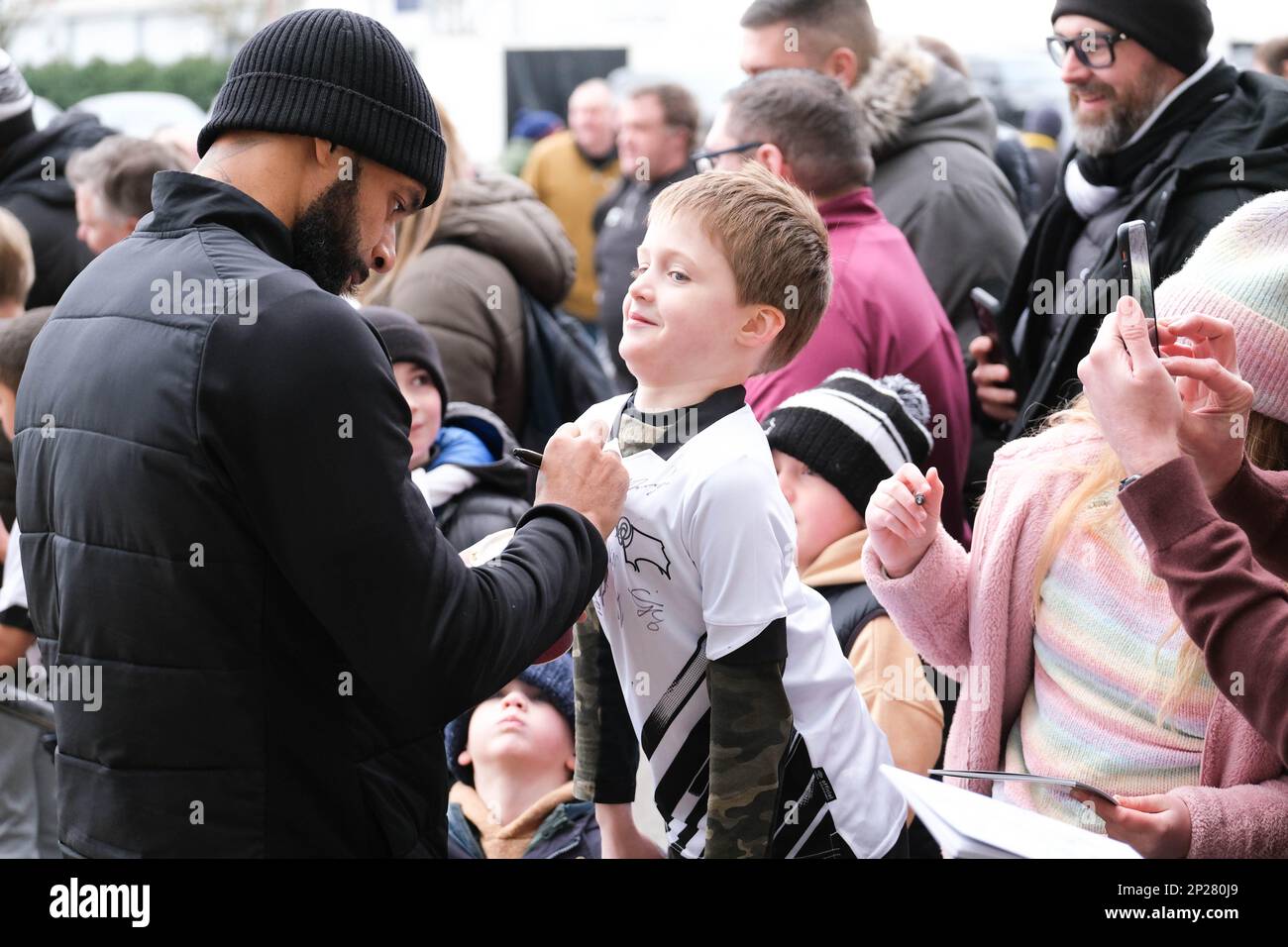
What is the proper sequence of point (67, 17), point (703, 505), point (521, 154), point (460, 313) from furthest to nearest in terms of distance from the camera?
1. point (67, 17)
2. point (521, 154)
3. point (460, 313)
4. point (703, 505)

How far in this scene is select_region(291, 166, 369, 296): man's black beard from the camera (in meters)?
2.01

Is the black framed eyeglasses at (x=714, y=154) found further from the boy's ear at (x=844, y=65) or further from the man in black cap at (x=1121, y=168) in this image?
the boy's ear at (x=844, y=65)

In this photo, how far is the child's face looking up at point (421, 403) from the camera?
3.57m

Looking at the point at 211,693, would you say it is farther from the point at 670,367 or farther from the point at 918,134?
the point at 918,134

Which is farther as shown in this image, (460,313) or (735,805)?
(460,313)

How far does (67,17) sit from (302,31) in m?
18.0

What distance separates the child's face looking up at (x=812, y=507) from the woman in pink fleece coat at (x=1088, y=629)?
1.94 feet

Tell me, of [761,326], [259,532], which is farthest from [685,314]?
[259,532]

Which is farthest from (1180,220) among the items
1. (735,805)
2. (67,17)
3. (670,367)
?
(67,17)

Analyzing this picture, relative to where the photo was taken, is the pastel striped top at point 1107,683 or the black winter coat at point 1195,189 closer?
the pastel striped top at point 1107,683

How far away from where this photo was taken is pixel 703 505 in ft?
7.07

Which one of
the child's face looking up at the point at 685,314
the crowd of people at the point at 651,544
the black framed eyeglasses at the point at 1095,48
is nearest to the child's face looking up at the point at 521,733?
the crowd of people at the point at 651,544

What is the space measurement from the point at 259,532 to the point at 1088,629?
4.20ft
